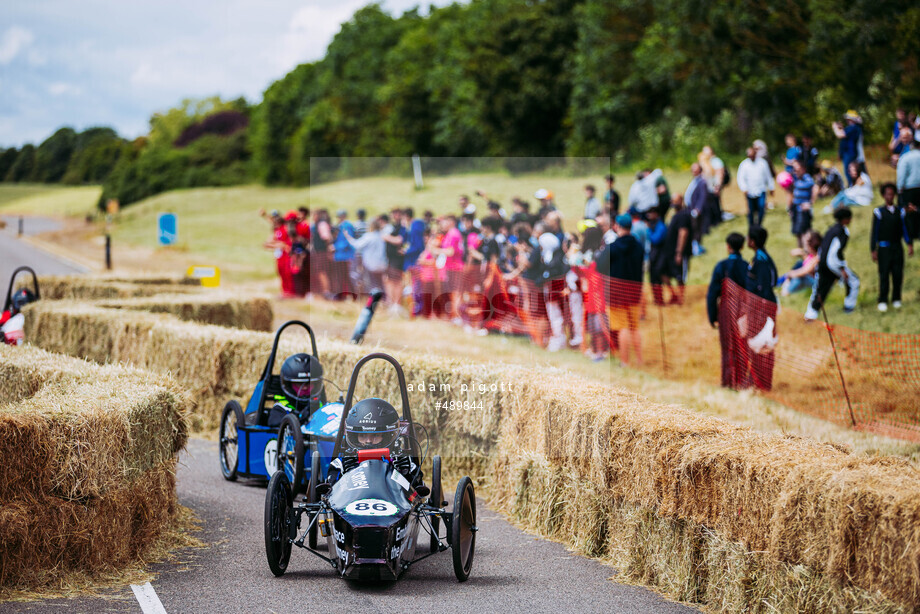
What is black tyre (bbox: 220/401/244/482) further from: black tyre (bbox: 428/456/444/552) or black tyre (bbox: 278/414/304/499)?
black tyre (bbox: 428/456/444/552)

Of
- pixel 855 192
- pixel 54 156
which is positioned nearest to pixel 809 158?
pixel 855 192

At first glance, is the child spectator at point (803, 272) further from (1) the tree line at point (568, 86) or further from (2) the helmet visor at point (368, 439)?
(2) the helmet visor at point (368, 439)

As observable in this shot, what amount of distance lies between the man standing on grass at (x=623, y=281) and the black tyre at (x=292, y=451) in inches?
289

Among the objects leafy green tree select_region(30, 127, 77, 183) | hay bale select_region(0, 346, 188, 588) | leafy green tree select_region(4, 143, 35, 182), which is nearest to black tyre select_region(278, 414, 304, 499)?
hay bale select_region(0, 346, 188, 588)

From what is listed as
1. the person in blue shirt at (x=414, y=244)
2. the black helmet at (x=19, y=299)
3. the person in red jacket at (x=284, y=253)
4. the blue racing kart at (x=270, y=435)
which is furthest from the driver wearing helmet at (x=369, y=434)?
the person in red jacket at (x=284, y=253)

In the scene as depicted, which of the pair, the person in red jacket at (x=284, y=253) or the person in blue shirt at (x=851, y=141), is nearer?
the person in blue shirt at (x=851, y=141)

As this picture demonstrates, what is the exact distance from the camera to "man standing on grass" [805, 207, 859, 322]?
15812 millimetres

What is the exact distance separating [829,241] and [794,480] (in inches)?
446

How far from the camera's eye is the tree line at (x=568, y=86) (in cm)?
2870

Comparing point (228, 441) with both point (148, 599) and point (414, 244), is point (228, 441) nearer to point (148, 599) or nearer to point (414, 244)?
point (148, 599)

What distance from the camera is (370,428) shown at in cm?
720

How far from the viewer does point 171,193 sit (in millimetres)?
80062

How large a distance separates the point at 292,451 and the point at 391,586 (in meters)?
2.65

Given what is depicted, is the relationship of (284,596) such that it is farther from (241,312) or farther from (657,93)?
(657,93)
